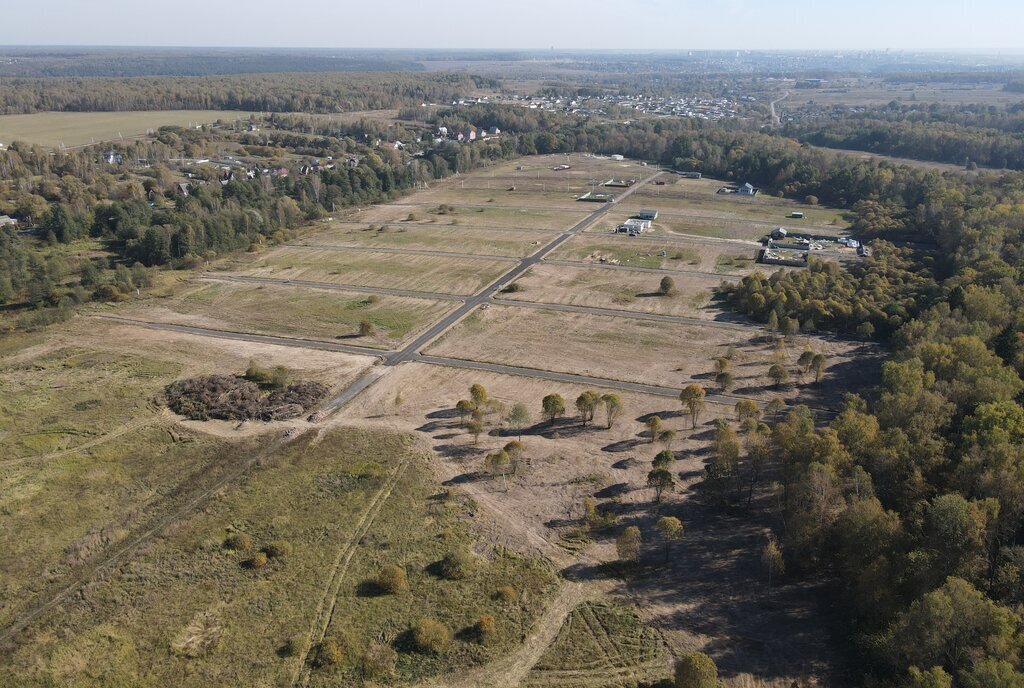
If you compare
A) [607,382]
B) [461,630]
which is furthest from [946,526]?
[607,382]

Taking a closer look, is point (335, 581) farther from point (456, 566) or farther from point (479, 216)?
point (479, 216)

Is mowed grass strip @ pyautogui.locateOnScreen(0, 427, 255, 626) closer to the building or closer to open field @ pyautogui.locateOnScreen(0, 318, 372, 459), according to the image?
open field @ pyautogui.locateOnScreen(0, 318, 372, 459)

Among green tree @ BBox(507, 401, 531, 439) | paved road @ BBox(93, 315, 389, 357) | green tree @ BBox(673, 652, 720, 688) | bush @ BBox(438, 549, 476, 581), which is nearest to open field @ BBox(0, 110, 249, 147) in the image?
paved road @ BBox(93, 315, 389, 357)

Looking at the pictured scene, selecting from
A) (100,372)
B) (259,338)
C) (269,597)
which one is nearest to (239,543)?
(269,597)

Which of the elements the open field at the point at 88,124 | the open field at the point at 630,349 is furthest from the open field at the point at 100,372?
the open field at the point at 88,124

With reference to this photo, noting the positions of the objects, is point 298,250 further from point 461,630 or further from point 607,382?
point 461,630

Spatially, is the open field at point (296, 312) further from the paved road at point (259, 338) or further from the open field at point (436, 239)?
the open field at point (436, 239)
